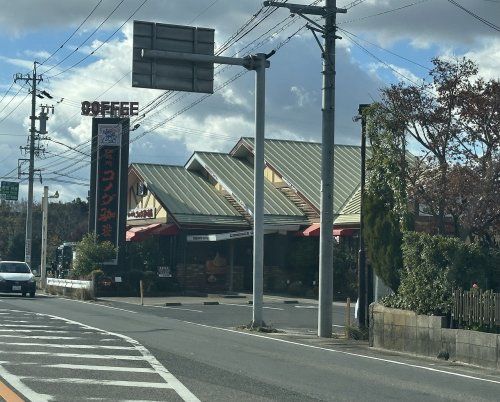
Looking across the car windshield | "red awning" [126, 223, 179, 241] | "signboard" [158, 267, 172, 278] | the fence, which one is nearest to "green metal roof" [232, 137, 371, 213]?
"red awning" [126, 223, 179, 241]

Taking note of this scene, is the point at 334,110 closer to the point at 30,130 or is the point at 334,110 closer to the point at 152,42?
the point at 152,42

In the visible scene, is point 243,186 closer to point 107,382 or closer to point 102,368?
point 102,368

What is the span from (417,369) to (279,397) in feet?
15.7

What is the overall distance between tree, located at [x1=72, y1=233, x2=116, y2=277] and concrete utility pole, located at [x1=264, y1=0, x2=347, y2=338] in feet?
76.4

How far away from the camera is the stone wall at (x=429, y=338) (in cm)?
1675

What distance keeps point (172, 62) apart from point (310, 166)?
95.1ft

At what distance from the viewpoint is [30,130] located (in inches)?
2237

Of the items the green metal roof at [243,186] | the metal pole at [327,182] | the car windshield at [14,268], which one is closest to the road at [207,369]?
the metal pole at [327,182]

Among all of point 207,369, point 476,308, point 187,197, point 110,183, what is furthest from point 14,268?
point 207,369

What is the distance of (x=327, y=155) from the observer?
22344 mm

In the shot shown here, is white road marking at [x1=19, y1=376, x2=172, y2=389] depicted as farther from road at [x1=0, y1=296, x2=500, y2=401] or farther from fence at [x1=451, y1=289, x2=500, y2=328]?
fence at [x1=451, y1=289, x2=500, y2=328]

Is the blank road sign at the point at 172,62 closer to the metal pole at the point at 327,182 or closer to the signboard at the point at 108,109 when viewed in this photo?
the metal pole at the point at 327,182

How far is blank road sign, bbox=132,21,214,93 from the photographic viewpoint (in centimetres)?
2150

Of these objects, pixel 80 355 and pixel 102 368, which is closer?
pixel 102 368
